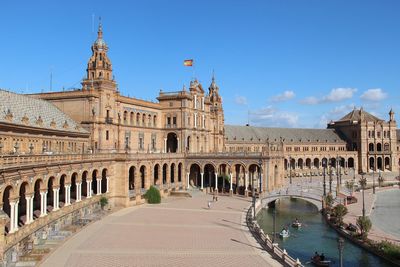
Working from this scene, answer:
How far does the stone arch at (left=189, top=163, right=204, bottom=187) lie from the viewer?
8801 centimetres

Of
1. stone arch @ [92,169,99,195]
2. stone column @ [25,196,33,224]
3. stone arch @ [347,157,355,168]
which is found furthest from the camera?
stone arch @ [347,157,355,168]

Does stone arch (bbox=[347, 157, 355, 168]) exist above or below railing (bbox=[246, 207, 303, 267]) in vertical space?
above

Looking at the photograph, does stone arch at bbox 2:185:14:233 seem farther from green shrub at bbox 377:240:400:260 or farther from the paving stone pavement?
green shrub at bbox 377:240:400:260

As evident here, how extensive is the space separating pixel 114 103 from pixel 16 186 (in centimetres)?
3842

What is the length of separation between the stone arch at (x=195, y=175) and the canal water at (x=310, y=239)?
67.2 ft

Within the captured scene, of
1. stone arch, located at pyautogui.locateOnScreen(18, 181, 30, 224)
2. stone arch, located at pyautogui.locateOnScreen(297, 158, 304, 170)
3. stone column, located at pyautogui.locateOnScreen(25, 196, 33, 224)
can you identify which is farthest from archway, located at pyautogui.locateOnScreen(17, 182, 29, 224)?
stone arch, located at pyautogui.locateOnScreen(297, 158, 304, 170)

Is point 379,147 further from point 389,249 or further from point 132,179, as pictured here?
point 389,249

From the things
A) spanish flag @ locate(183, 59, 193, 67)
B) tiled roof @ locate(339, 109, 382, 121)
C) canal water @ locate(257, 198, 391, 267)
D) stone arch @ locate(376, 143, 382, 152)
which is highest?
spanish flag @ locate(183, 59, 193, 67)

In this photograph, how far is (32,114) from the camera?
5619cm

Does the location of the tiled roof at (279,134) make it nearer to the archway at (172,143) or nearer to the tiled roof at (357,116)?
the tiled roof at (357,116)

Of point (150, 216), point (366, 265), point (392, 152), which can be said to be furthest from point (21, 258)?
point (392, 152)

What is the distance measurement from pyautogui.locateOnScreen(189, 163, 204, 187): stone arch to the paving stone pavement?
27357 mm

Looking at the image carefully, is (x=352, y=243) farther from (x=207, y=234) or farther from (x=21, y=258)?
(x=21, y=258)

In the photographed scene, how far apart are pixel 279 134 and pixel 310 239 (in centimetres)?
8745
